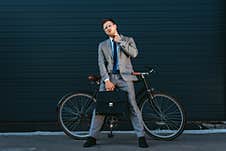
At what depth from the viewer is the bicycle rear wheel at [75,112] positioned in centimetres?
717

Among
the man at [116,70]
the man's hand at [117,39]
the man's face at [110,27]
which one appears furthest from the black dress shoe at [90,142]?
the man's face at [110,27]

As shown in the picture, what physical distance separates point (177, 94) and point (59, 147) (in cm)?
259

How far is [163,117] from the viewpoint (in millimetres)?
7199

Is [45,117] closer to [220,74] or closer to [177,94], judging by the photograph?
[177,94]

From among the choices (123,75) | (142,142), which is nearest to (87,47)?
Result: (123,75)

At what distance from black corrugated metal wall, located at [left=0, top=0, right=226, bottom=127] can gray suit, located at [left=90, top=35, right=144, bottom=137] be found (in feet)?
4.56

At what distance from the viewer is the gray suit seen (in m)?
6.64

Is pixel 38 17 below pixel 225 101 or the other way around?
the other way around

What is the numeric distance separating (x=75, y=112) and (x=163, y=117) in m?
1.44

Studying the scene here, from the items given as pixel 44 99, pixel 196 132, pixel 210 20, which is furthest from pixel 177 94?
pixel 44 99

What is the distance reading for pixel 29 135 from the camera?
7.72m

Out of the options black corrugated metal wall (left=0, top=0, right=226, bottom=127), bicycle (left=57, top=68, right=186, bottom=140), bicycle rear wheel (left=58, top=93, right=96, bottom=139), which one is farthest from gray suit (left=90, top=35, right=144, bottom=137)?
A: black corrugated metal wall (left=0, top=0, right=226, bottom=127)

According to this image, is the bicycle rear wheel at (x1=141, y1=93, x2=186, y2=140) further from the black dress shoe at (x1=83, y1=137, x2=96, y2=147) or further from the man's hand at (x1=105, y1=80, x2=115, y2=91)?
the black dress shoe at (x1=83, y1=137, x2=96, y2=147)

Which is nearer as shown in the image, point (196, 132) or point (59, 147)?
point (59, 147)
